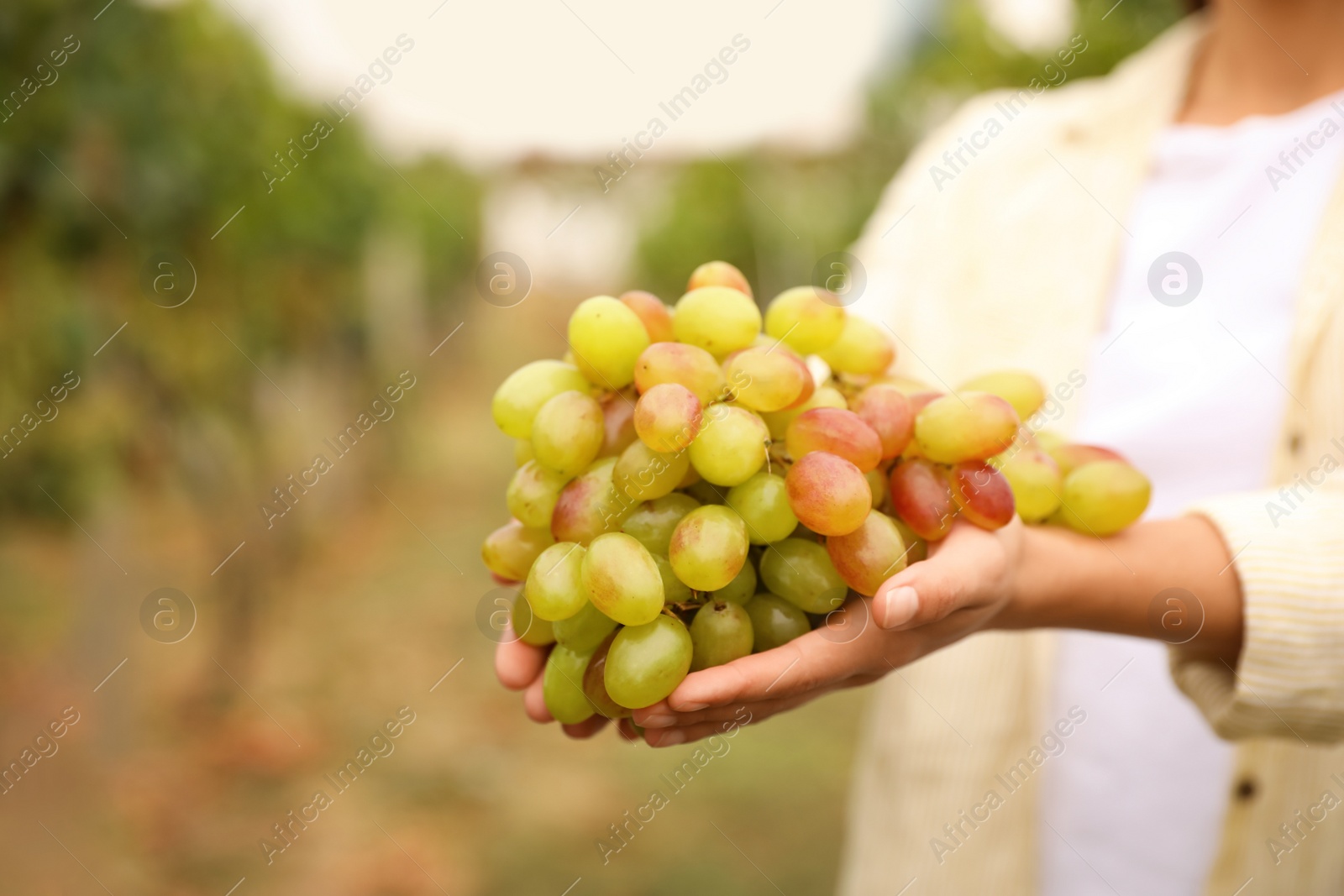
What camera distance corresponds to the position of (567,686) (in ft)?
3.41

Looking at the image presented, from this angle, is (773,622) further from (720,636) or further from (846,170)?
(846,170)

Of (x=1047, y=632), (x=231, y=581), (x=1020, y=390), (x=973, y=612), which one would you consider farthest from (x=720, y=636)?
(x=231, y=581)

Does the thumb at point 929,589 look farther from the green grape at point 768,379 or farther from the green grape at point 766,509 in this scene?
the green grape at point 768,379

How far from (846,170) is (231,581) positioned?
6.59 meters

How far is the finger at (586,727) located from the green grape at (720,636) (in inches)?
6.9

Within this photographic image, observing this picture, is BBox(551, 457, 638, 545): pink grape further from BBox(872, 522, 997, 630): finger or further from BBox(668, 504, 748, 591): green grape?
BBox(872, 522, 997, 630): finger

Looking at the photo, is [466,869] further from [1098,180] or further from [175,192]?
[1098,180]

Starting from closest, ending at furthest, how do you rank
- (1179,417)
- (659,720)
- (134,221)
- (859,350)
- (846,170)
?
(659,720), (859,350), (1179,417), (134,221), (846,170)

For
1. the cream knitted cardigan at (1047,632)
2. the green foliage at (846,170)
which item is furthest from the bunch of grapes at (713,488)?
the green foliage at (846,170)

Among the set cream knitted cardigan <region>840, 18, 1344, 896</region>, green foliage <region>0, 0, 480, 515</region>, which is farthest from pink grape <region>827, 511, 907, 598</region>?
green foliage <region>0, 0, 480, 515</region>

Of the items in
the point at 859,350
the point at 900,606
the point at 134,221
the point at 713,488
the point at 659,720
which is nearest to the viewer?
the point at 900,606

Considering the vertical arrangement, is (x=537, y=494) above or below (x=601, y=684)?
above

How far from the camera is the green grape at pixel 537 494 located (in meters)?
1.06

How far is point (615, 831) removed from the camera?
134 inches
